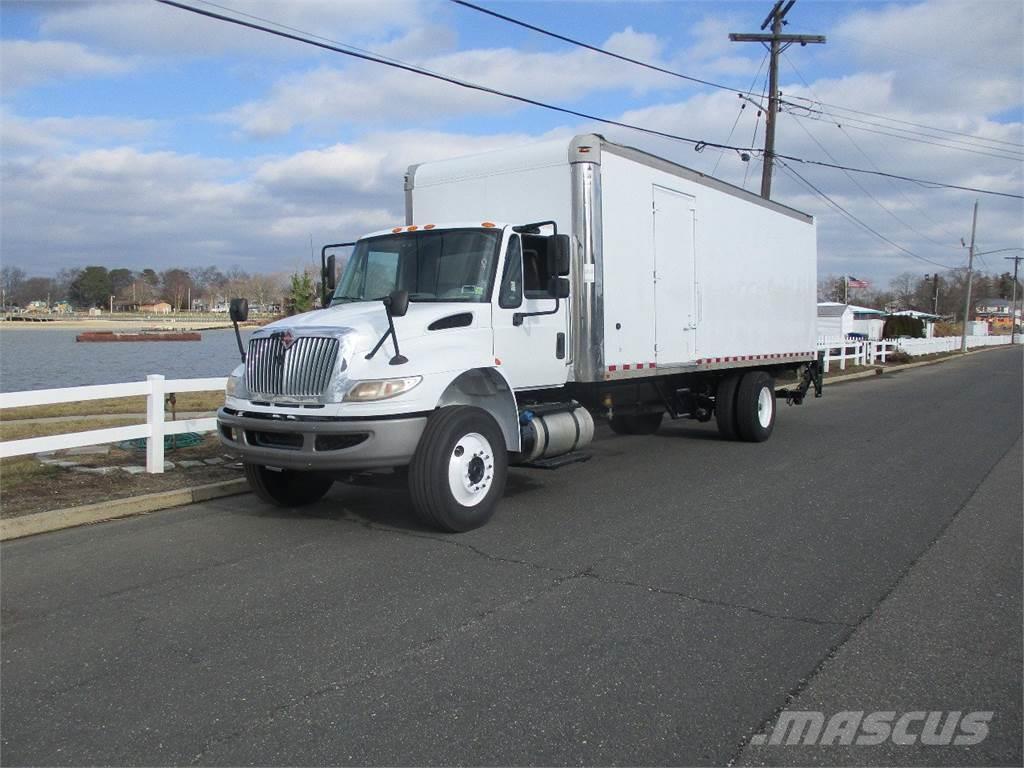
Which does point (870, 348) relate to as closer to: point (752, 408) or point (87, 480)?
point (752, 408)

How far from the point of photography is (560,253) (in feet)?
25.0

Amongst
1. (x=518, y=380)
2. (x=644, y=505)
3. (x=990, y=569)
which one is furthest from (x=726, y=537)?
(x=518, y=380)

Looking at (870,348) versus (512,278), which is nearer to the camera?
(512,278)

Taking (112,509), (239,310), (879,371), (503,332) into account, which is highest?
(239,310)

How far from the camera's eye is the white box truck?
6547mm

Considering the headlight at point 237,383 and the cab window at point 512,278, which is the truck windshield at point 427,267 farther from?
the headlight at point 237,383

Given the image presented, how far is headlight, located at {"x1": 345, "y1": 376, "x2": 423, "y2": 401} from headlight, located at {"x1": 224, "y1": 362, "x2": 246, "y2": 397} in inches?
50.9

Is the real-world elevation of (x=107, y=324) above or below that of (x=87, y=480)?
above

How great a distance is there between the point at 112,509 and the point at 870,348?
31956mm

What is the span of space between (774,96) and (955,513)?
20754 millimetres

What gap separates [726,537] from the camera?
6613 mm

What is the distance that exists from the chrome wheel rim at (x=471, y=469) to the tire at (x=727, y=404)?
19.6 feet

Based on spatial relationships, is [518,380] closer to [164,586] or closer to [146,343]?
[164,586]
